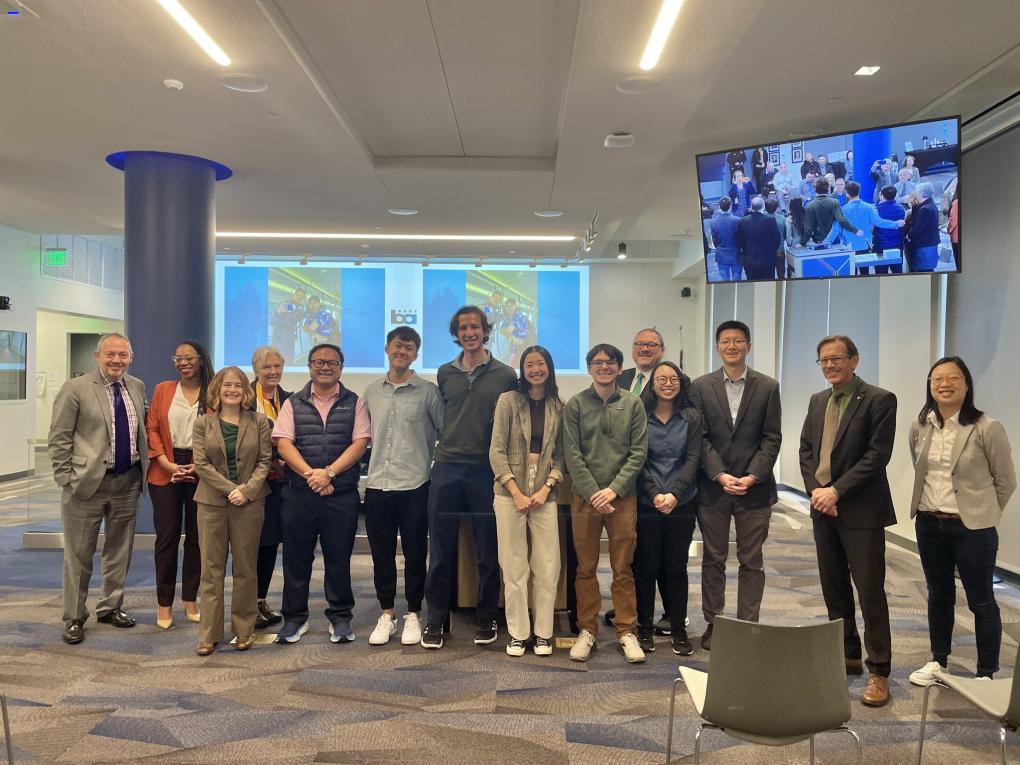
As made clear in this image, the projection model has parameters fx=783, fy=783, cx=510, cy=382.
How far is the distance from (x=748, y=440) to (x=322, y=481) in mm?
2315

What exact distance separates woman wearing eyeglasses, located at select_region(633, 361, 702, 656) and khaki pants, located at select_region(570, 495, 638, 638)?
0.11 metres

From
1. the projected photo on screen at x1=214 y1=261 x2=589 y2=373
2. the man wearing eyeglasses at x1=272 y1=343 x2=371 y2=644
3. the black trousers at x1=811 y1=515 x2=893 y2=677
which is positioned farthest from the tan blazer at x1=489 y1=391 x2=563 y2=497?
the projected photo on screen at x1=214 y1=261 x2=589 y2=373

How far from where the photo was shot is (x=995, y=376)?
580 cm

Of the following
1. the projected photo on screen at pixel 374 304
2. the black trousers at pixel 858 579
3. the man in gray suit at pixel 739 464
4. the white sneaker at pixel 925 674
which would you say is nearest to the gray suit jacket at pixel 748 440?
the man in gray suit at pixel 739 464

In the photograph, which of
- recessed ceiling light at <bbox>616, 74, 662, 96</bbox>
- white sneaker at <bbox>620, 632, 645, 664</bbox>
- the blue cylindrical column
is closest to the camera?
white sneaker at <bbox>620, 632, 645, 664</bbox>

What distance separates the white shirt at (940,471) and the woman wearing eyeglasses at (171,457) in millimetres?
3900

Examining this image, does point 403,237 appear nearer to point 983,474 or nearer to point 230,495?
point 230,495

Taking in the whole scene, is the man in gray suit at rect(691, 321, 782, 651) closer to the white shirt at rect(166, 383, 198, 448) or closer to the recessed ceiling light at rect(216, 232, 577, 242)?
the white shirt at rect(166, 383, 198, 448)

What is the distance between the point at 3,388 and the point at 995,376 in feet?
38.6

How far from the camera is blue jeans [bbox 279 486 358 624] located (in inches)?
173

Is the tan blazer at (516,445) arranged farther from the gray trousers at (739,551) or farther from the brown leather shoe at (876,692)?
the brown leather shoe at (876,692)

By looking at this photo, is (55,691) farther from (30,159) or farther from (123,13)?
(30,159)

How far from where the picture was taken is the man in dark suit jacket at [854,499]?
3.67m

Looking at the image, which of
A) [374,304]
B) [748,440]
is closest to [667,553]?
[748,440]
